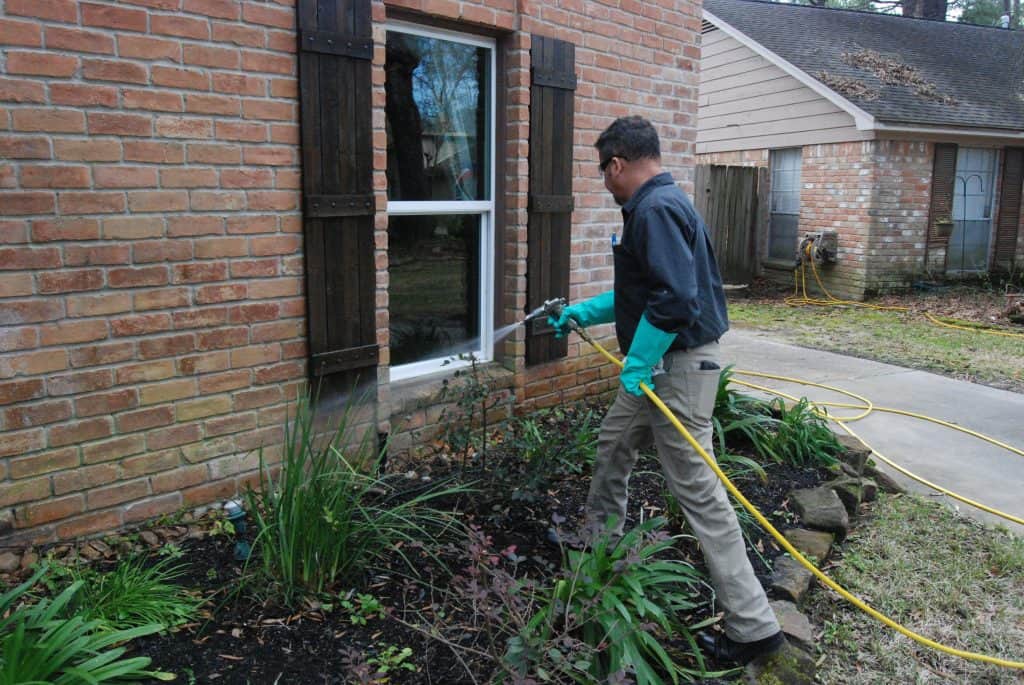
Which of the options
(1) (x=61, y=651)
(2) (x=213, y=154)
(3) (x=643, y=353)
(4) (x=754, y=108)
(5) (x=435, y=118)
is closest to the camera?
(1) (x=61, y=651)

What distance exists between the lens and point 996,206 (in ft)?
45.9

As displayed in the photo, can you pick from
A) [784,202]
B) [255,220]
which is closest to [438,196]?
[255,220]

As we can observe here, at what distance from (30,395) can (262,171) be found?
53.1 inches

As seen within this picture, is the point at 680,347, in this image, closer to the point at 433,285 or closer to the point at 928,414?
the point at 433,285

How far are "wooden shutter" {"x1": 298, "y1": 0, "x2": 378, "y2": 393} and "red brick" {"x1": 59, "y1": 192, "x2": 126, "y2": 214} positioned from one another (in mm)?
840

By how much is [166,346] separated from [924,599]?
350 cm

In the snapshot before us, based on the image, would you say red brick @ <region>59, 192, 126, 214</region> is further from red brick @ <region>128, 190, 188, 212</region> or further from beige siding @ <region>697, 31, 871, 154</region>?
beige siding @ <region>697, 31, 871, 154</region>

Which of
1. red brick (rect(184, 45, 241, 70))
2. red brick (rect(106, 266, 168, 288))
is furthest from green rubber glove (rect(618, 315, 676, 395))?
red brick (rect(184, 45, 241, 70))

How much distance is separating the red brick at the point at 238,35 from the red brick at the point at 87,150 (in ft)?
2.15

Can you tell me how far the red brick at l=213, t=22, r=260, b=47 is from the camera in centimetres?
347

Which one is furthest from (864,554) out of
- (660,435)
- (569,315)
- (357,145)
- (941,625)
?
(357,145)

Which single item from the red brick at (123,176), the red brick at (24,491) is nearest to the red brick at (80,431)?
the red brick at (24,491)

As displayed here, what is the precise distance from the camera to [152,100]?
3.30 meters

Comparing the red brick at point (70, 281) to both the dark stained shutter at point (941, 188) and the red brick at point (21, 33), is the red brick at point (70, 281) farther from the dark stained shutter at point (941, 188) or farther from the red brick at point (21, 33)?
the dark stained shutter at point (941, 188)
